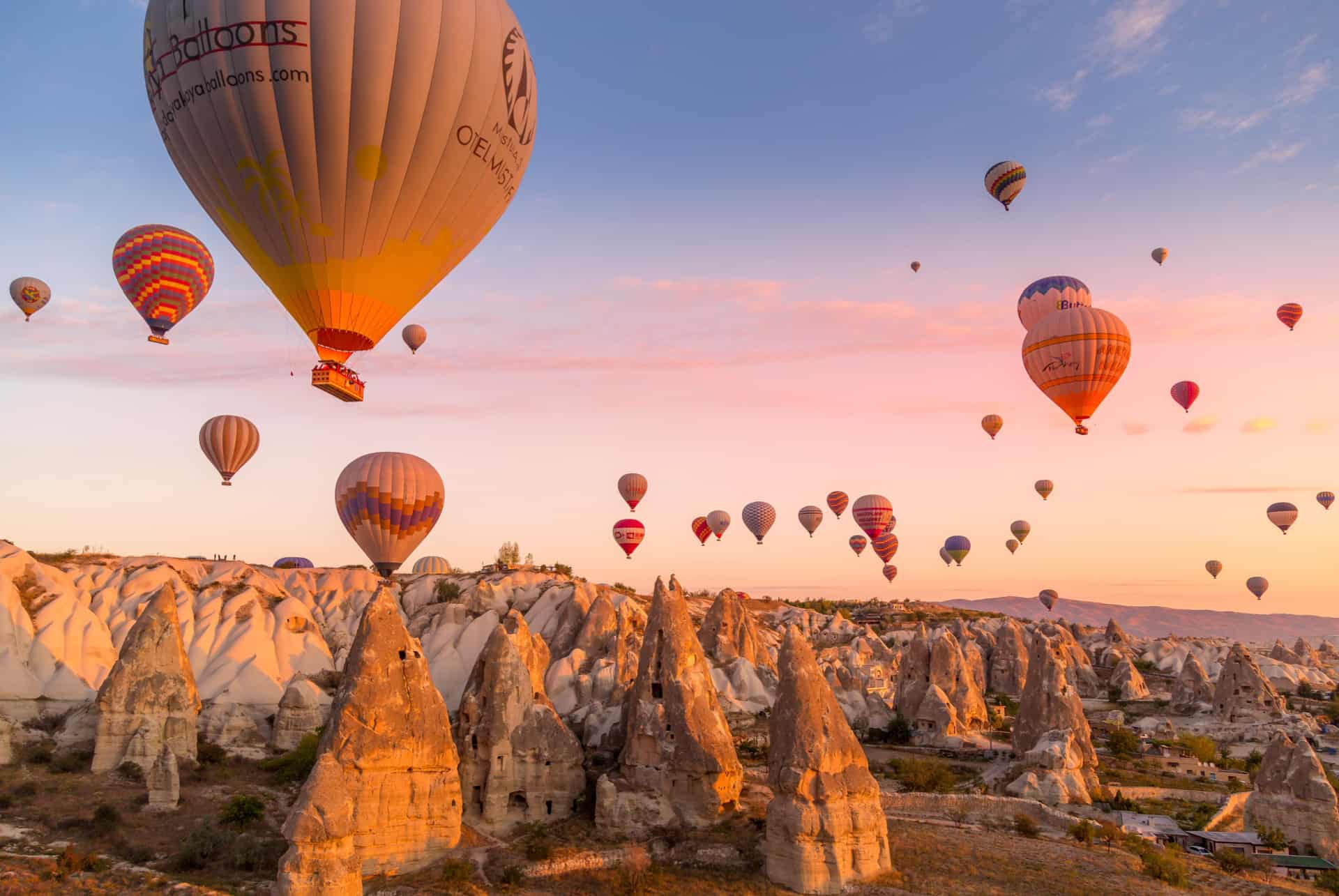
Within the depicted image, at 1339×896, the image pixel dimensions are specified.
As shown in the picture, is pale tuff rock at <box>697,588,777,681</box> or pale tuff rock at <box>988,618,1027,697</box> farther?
pale tuff rock at <box>988,618,1027,697</box>

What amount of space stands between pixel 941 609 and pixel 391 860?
14670 centimetres

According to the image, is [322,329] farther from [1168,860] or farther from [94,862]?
[1168,860]

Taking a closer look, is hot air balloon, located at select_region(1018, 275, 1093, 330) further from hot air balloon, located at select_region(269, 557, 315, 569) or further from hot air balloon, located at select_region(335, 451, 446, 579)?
hot air balloon, located at select_region(269, 557, 315, 569)

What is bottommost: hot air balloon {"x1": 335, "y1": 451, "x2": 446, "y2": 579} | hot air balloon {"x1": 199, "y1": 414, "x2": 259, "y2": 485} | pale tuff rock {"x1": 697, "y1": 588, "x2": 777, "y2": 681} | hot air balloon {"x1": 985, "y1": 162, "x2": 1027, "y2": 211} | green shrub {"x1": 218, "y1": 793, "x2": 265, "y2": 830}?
green shrub {"x1": 218, "y1": 793, "x2": 265, "y2": 830}

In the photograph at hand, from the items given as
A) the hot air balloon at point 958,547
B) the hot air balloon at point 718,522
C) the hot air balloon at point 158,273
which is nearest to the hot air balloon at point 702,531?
the hot air balloon at point 718,522

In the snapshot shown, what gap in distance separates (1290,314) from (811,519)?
153ft

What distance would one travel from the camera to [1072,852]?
24.0 m

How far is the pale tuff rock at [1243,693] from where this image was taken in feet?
174

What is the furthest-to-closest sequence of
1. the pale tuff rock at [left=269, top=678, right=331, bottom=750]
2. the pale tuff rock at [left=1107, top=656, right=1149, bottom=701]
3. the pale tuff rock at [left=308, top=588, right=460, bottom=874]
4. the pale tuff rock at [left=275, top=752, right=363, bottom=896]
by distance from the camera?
the pale tuff rock at [left=1107, top=656, right=1149, bottom=701] < the pale tuff rock at [left=269, top=678, right=331, bottom=750] < the pale tuff rock at [left=308, top=588, right=460, bottom=874] < the pale tuff rock at [left=275, top=752, right=363, bottom=896]

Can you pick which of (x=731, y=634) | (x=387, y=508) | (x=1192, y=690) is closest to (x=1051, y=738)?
(x=731, y=634)

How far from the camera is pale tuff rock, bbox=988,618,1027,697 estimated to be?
2842 inches

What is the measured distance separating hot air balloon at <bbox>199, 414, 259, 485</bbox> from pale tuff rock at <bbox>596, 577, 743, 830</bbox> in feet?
113

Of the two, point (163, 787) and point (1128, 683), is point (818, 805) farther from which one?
point (1128, 683)

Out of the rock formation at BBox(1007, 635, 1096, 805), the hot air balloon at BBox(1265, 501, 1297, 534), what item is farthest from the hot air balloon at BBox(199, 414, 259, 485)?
the hot air balloon at BBox(1265, 501, 1297, 534)
